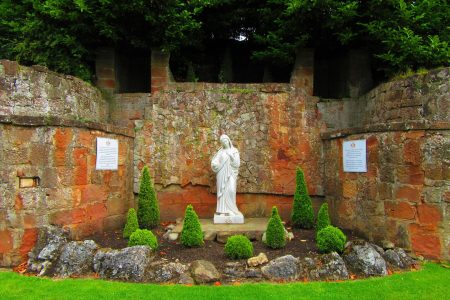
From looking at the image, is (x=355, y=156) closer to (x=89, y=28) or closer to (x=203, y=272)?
(x=203, y=272)

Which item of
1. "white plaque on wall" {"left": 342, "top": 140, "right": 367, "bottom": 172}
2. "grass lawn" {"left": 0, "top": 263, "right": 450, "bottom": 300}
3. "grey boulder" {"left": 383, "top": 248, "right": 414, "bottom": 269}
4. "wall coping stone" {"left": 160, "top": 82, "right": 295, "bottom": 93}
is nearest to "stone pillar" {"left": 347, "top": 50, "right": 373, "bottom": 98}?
"wall coping stone" {"left": 160, "top": 82, "right": 295, "bottom": 93}

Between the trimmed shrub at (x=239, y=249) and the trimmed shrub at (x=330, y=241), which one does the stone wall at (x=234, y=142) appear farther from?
the trimmed shrub at (x=239, y=249)

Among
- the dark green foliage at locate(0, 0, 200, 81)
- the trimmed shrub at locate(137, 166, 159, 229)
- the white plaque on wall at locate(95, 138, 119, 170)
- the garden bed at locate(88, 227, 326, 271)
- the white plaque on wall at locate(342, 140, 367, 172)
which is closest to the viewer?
the garden bed at locate(88, 227, 326, 271)

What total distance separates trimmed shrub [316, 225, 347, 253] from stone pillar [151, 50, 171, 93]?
21.2ft

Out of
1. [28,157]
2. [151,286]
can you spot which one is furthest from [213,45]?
[151,286]

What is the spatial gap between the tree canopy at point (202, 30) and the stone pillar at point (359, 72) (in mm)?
246

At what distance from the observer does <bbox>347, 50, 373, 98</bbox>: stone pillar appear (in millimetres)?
12047

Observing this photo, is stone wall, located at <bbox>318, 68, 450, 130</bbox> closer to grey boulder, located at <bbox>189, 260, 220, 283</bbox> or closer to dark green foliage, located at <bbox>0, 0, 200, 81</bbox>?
dark green foliage, located at <bbox>0, 0, 200, 81</bbox>

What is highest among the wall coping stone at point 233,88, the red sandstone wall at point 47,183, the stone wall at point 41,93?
the wall coping stone at point 233,88

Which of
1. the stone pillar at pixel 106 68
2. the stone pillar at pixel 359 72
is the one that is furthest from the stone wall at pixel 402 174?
the stone pillar at pixel 106 68

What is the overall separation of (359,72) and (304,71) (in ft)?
5.91

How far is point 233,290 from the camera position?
6184 mm

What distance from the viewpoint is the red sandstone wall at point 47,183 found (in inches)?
292

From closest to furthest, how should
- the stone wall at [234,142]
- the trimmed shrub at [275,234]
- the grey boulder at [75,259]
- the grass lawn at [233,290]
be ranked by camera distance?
1. the grass lawn at [233,290]
2. the grey boulder at [75,259]
3. the trimmed shrub at [275,234]
4. the stone wall at [234,142]
